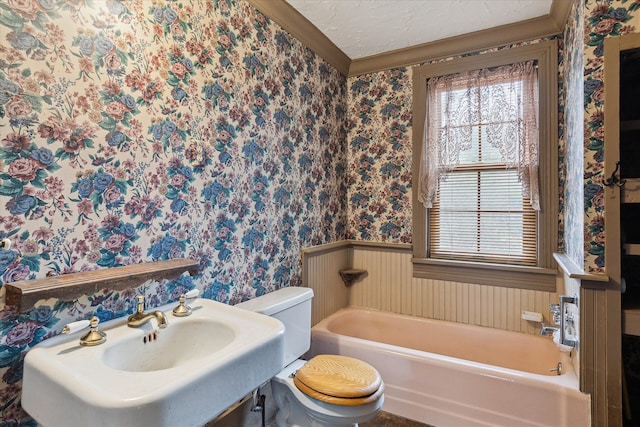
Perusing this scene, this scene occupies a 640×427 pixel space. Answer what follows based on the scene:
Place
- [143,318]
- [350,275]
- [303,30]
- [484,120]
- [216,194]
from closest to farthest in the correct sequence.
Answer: [143,318] < [216,194] < [303,30] < [484,120] < [350,275]

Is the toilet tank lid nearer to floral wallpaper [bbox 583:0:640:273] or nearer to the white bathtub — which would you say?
the white bathtub

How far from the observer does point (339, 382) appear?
148 centimetres

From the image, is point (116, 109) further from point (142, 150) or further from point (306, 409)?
point (306, 409)

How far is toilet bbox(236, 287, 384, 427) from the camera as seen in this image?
4.61ft

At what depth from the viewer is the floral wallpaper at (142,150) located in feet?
3.23

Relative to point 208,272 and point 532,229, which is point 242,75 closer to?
point 208,272

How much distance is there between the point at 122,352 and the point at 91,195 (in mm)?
541

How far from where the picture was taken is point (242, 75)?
69.3 inches

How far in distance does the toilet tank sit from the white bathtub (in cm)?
38

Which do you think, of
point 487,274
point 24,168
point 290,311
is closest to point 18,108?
point 24,168

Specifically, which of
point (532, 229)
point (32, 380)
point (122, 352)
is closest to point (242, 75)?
point (122, 352)

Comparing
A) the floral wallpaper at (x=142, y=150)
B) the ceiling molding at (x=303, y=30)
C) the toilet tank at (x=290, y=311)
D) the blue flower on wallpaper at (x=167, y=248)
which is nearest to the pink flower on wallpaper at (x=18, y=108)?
the floral wallpaper at (x=142, y=150)

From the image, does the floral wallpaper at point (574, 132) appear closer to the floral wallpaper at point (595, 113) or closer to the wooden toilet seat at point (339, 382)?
the floral wallpaper at point (595, 113)

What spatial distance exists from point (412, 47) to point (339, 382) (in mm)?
2382
